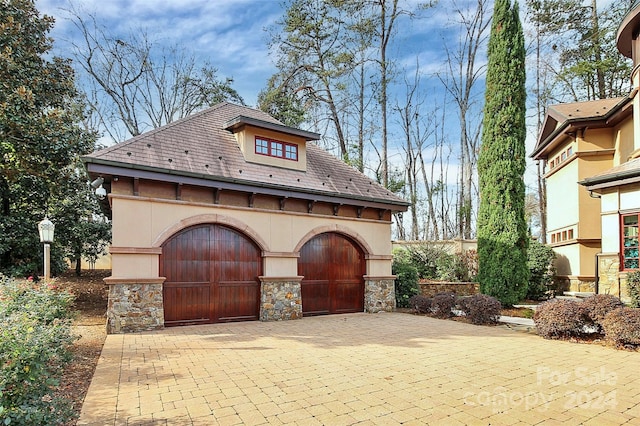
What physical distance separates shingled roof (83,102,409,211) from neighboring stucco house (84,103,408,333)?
0.11ft

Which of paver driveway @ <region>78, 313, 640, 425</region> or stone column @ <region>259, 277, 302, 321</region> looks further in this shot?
stone column @ <region>259, 277, 302, 321</region>

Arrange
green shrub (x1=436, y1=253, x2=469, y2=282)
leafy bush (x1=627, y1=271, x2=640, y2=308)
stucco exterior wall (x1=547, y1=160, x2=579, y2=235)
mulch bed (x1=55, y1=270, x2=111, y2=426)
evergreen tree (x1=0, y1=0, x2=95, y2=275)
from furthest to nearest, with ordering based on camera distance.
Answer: green shrub (x1=436, y1=253, x2=469, y2=282) < stucco exterior wall (x1=547, y1=160, x2=579, y2=235) < evergreen tree (x1=0, y1=0, x2=95, y2=275) < leafy bush (x1=627, y1=271, x2=640, y2=308) < mulch bed (x1=55, y1=270, x2=111, y2=426)

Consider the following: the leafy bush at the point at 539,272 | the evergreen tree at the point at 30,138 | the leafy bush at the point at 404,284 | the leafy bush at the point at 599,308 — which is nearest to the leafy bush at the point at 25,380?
the evergreen tree at the point at 30,138

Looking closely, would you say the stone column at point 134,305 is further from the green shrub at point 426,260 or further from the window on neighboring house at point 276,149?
the green shrub at point 426,260

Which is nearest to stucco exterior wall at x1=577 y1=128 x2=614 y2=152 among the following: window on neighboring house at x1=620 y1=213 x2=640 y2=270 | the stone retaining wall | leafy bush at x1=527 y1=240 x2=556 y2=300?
leafy bush at x1=527 y1=240 x2=556 y2=300

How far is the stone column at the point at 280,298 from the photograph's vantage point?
1073 cm

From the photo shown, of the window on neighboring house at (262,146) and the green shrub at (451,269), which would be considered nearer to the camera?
the window on neighboring house at (262,146)

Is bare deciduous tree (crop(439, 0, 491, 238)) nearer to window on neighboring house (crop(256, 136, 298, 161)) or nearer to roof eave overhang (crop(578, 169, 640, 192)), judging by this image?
roof eave overhang (crop(578, 169, 640, 192))

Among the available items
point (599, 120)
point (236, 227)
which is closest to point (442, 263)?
point (599, 120)

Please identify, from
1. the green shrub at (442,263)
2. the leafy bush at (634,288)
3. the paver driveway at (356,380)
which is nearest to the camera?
the paver driveway at (356,380)

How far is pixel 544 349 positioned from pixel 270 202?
728cm

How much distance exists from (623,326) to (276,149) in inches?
368

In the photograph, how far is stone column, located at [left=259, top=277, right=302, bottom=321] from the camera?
10.7 meters

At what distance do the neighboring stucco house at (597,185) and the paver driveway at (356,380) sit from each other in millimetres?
4950
